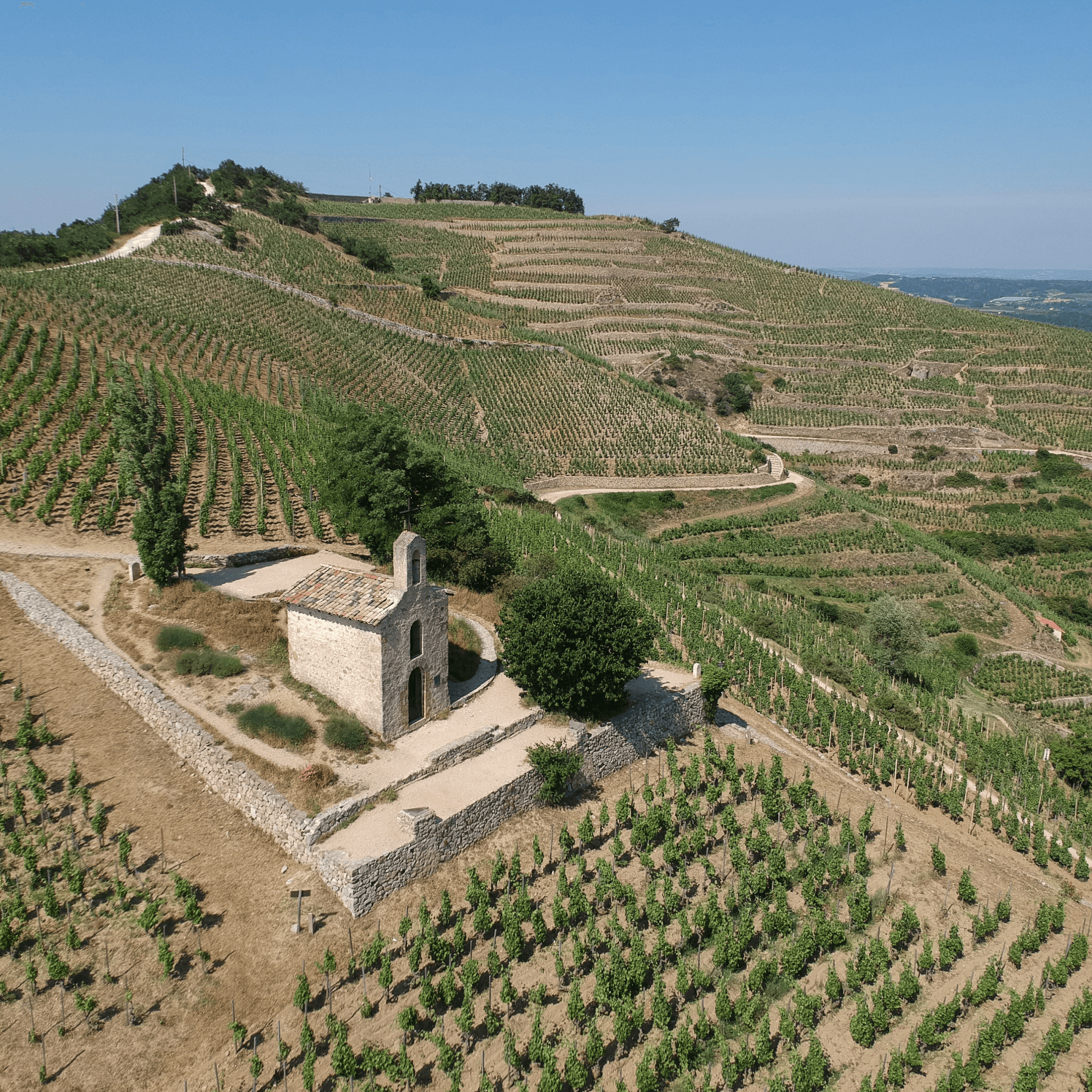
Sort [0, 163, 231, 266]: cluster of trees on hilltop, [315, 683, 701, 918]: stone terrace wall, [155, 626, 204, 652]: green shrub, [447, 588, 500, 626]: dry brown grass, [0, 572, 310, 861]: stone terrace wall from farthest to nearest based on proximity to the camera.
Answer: [0, 163, 231, 266]: cluster of trees on hilltop, [447, 588, 500, 626]: dry brown grass, [155, 626, 204, 652]: green shrub, [0, 572, 310, 861]: stone terrace wall, [315, 683, 701, 918]: stone terrace wall

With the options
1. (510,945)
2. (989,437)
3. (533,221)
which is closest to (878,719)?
(510,945)

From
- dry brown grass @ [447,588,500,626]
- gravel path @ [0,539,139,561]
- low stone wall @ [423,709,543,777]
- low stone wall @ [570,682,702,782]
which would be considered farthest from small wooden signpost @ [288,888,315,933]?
gravel path @ [0,539,139,561]

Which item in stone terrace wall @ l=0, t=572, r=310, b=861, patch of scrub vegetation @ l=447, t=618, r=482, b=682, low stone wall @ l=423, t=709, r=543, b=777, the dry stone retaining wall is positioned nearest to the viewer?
the dry stone retaining wall

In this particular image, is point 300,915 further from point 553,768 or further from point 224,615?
point 224,615

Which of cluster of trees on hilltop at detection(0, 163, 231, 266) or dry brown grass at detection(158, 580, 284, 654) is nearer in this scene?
dry brown grass at detection(158, 580, 284, 654)

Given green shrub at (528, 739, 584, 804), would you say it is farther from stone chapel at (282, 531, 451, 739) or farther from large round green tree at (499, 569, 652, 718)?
stone chapel at (282, 531, 451, 739)

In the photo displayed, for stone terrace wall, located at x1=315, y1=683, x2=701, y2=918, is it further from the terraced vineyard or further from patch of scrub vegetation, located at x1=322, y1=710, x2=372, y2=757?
patch of scrub vegetation, located at x1=322, y1=710, x2=372, y2=757

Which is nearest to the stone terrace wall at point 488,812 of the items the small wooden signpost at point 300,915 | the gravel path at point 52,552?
the small wooden signpost at point 300,915

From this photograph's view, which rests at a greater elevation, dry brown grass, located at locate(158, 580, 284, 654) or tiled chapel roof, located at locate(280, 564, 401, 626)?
tiled chapel roof, located at locate(280, 564, 401, 626)
